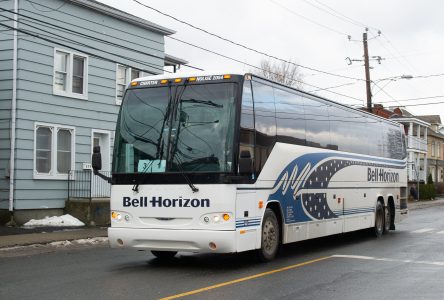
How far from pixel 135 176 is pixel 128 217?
2.39ft

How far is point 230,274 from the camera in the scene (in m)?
9.59

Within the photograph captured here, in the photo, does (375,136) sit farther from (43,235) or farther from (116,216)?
(43,235)

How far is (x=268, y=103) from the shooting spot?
11.0m

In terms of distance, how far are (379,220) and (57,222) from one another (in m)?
9.96

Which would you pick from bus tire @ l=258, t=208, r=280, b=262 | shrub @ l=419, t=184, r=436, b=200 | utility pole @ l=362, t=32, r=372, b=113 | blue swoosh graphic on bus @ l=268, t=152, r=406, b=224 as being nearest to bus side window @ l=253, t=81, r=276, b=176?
blue swoosh graphic on bus @ l=268, t=152, r=406, b=224

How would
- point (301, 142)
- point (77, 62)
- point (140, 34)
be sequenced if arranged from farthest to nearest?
point (140, 34)
point (77, 62)
point (301, 142)

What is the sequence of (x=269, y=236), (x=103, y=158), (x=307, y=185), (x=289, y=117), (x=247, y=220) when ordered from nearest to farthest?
(x=247, y=220) < (x=269, y=236) < (x=289, y=117) < (x=307, y=185) < (x=103, y=158)

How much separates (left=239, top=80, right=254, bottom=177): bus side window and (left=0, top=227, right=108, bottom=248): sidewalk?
6.84 metres

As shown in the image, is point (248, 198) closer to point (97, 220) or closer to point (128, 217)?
point (128, 217)

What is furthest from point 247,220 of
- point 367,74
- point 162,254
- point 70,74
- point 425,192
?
point 425,192

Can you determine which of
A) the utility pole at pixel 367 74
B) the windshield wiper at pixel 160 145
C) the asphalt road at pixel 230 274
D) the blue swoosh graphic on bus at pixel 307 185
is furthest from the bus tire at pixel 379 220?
the utility pole at pixel 367 74

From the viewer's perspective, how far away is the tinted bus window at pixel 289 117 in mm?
11406

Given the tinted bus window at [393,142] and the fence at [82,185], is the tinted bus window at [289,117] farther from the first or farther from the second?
the fence at [82,185]

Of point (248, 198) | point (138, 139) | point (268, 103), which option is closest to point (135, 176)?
point (138, 139)
